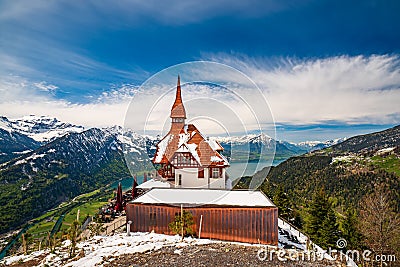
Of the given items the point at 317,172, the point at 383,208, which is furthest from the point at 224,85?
the point at 317,172

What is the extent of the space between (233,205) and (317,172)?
113998 millimetres

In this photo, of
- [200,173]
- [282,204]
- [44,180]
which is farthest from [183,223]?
[44,180]

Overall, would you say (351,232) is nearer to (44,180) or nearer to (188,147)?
(188,147)

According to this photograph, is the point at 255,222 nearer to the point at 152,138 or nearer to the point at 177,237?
the point at 177,237

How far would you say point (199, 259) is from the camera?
11562 millimetres

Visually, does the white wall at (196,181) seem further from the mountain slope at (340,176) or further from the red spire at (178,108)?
the mountain slope at (340,176)

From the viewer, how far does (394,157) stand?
414 feet

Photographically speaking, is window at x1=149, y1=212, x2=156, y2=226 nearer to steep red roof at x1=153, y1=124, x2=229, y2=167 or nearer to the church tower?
steep red roof at x1=153, y1=124, x2=229, y2=167

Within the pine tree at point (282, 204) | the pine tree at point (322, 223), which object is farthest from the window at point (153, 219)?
the pine tree at point (282, 204)

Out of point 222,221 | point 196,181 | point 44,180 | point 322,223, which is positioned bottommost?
point 44,180

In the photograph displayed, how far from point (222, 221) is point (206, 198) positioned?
1.77m

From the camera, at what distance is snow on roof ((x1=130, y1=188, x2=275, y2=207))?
54.0 feet

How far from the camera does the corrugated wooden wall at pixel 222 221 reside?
52.0ft

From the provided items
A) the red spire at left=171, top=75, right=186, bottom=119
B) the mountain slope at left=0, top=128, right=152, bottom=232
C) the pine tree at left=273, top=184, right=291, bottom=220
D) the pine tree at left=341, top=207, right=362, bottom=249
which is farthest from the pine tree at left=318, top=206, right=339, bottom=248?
the mountain slope at left=0, top=128, right=152, bottom=232
